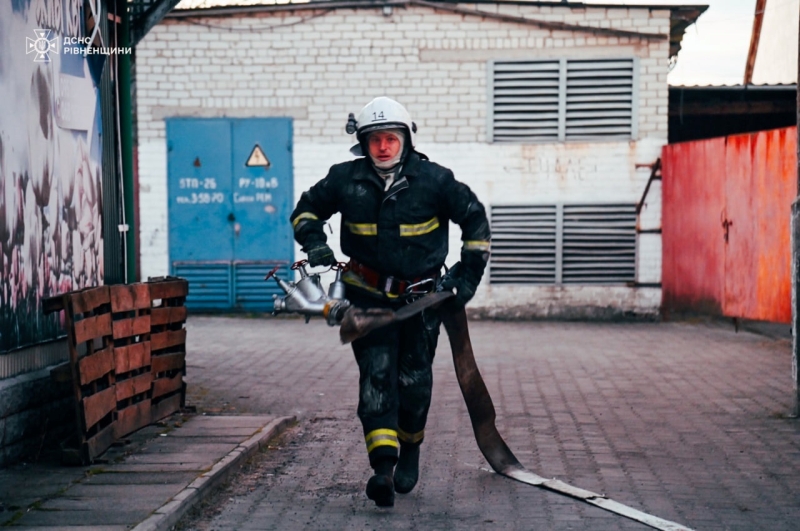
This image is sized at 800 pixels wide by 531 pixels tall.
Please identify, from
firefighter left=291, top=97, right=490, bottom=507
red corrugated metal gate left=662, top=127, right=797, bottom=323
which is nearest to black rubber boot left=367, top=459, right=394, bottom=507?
firefighter left=291, top=97, right=490, bottom=507

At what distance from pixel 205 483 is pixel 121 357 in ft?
4.77

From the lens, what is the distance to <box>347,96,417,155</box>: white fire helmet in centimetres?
573

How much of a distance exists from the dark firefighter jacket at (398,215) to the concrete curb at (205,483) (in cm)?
134

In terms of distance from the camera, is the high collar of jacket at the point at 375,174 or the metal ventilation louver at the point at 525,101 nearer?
the high collar of jacket at the point at 375,174

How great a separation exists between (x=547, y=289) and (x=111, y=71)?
1007 centimetres

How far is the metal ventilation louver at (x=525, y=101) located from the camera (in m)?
16.9

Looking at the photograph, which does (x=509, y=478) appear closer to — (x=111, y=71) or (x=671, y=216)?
(x=111, y=71)

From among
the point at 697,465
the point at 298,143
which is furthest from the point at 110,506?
the point at 298,143

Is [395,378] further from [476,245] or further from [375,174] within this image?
[375,174]

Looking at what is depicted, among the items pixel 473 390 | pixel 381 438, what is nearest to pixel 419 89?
→ pixel 473 390

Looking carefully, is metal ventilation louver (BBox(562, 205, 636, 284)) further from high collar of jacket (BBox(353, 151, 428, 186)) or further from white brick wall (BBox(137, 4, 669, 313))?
high collar of jacket (BBox(353, 151, 428, 186))

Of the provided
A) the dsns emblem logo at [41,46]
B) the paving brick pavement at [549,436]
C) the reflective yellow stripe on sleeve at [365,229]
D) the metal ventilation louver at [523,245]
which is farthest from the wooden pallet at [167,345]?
the metal ventilation louver at [523,245]

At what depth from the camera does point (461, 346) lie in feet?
21.1

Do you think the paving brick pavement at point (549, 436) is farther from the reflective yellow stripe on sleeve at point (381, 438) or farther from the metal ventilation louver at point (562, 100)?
the metal ventilation louver at point (562, 100)
